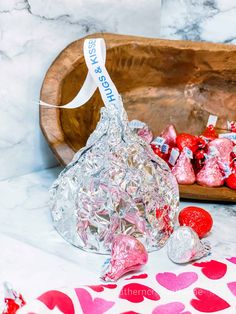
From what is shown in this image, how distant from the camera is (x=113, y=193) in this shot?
2.68ft

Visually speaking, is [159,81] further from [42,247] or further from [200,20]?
[42,247]

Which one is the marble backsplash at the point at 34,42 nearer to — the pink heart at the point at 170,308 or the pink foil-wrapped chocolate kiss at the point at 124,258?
the pink foil-wrapped chocolate kiss at the point at 124,258

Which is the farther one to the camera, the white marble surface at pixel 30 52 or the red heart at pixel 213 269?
the white marble surface at pixel 30 52

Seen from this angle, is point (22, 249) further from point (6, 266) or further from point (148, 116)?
point (148, 116)

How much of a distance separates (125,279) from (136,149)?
0.64 ft

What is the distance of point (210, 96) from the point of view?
1.16 meters

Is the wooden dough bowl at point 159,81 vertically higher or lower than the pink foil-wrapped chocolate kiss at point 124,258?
higher

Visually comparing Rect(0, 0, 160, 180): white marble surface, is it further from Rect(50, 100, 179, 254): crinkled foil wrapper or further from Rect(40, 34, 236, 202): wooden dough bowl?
Rect(50, 100, 179, 254): crinkled foil wrapper

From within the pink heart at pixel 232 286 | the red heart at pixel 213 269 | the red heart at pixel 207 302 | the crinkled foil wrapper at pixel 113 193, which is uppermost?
the crinkled foil wrapper at pixel 113 193

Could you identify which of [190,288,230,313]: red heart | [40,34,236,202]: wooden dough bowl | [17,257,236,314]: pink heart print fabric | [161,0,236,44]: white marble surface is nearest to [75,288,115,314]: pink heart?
[17,257,236,314]: pink heart print fabric

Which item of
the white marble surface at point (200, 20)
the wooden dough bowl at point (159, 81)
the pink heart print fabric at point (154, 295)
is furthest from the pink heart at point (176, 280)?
the white marble surface at point (200, 20)

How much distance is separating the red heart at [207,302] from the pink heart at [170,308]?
0.02 metres

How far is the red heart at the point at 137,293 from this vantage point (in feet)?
2.31

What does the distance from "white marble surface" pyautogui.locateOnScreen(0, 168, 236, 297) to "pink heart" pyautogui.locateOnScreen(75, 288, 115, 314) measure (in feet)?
0.20
